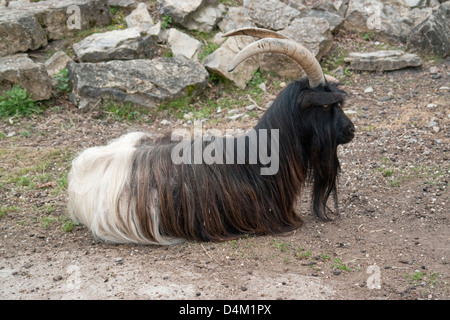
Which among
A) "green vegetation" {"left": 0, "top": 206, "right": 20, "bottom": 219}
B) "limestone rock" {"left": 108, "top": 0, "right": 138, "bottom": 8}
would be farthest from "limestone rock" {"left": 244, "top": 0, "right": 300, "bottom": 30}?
"green vegetation" {"left": 0, "top": 206, "right": 20, "bottom": 219}

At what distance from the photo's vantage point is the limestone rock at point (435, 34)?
9.59 meters

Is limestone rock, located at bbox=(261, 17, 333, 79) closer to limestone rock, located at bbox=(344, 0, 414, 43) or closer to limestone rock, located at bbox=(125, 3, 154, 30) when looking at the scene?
limestone rock, located at bbox=(344, 0, 414, 43)

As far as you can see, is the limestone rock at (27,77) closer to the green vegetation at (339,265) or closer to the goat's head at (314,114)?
the goat's head at (314,114)

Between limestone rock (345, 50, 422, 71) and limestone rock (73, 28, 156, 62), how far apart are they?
11.1 feet

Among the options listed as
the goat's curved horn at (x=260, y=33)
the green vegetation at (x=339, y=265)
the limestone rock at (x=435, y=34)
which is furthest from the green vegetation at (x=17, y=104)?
the limestone rock at (x=435, y=34)

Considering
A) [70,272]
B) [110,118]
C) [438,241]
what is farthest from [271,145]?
[110,118]

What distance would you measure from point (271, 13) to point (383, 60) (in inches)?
86.1

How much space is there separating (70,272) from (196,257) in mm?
1062

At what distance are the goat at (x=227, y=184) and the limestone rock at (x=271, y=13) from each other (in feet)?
15.9

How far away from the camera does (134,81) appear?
859 centimetres

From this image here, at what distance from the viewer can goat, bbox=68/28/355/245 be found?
5.38 metres

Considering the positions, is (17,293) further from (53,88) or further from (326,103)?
(53,88)

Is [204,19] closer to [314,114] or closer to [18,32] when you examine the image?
[18,32]

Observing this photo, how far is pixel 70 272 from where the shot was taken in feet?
15.9
